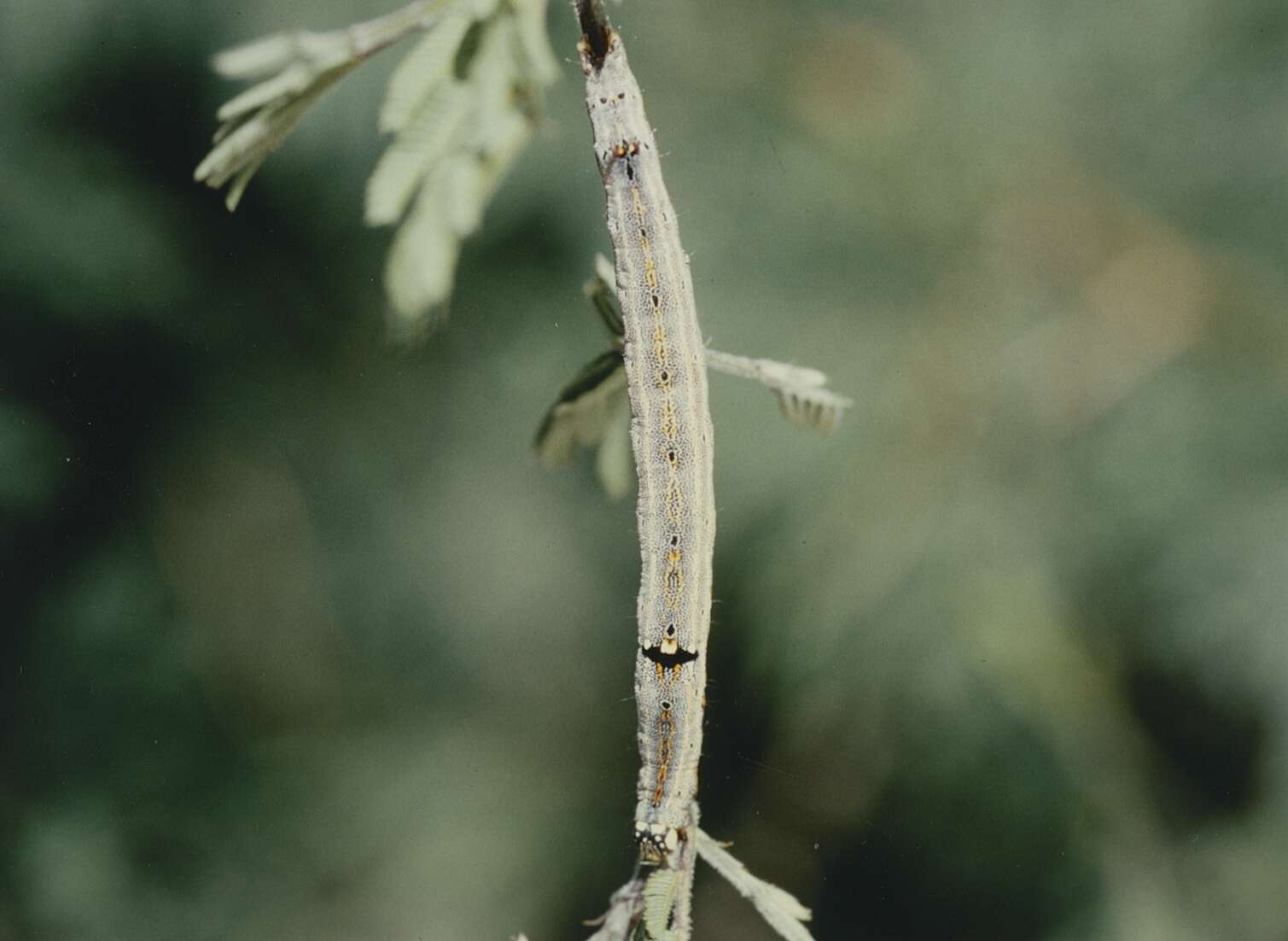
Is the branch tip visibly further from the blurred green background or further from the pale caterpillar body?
the blurred green background

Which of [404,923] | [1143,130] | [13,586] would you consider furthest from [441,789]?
[1143,130]

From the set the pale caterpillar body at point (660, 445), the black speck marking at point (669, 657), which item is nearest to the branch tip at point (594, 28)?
the pale caterpillar body at point (660, 445)

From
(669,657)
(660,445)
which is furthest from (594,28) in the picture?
(669,657)

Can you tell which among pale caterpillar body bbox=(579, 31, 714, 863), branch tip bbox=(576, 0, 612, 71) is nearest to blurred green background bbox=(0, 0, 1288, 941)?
pale caterpillar body bbox=(579, 31, 714, 863)

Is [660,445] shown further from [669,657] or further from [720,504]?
[720,504]

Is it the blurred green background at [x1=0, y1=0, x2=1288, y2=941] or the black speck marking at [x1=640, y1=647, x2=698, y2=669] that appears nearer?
the black speck marking at [x1=640, y1=647, x2=698, y2=669]

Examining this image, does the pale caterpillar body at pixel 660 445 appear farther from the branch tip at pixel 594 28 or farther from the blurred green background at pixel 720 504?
the blurred green background at pixel 720 504
